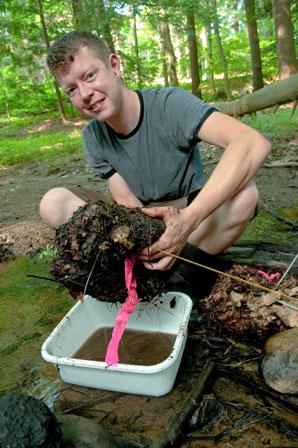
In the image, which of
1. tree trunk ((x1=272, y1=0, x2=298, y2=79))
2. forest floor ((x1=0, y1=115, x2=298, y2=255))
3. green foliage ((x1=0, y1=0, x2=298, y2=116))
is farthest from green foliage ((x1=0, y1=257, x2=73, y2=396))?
green foliage ((x1=0, y1=0, x2=298, y2=116))

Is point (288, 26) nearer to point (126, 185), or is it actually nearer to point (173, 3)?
point (173, 3)

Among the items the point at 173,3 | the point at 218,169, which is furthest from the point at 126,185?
the point at 173,3

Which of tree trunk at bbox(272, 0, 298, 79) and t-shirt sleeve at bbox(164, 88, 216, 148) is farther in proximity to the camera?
tree trunk at bbox(272, 0, 298, 79)

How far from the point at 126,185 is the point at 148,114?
0.54 m

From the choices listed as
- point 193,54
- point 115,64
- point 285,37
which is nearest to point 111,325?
point 115,64

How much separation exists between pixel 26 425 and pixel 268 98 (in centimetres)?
369

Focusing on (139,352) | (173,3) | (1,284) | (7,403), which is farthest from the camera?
(173,3)

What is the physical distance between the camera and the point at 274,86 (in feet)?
12.9

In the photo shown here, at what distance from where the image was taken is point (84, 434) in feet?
4.99

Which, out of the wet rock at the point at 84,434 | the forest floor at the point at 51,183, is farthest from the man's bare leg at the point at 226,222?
the forest floor at the point at 51,183

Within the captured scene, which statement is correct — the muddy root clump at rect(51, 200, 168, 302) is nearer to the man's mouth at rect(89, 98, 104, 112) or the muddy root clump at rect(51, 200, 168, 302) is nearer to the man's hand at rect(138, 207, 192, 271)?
the man's hand at rect(138, 207, 192, 271)

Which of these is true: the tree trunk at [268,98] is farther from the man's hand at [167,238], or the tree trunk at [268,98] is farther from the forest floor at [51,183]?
the man's hand at [167,238]

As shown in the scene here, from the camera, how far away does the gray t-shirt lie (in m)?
2.31

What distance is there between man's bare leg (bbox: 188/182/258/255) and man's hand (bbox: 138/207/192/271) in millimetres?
527
